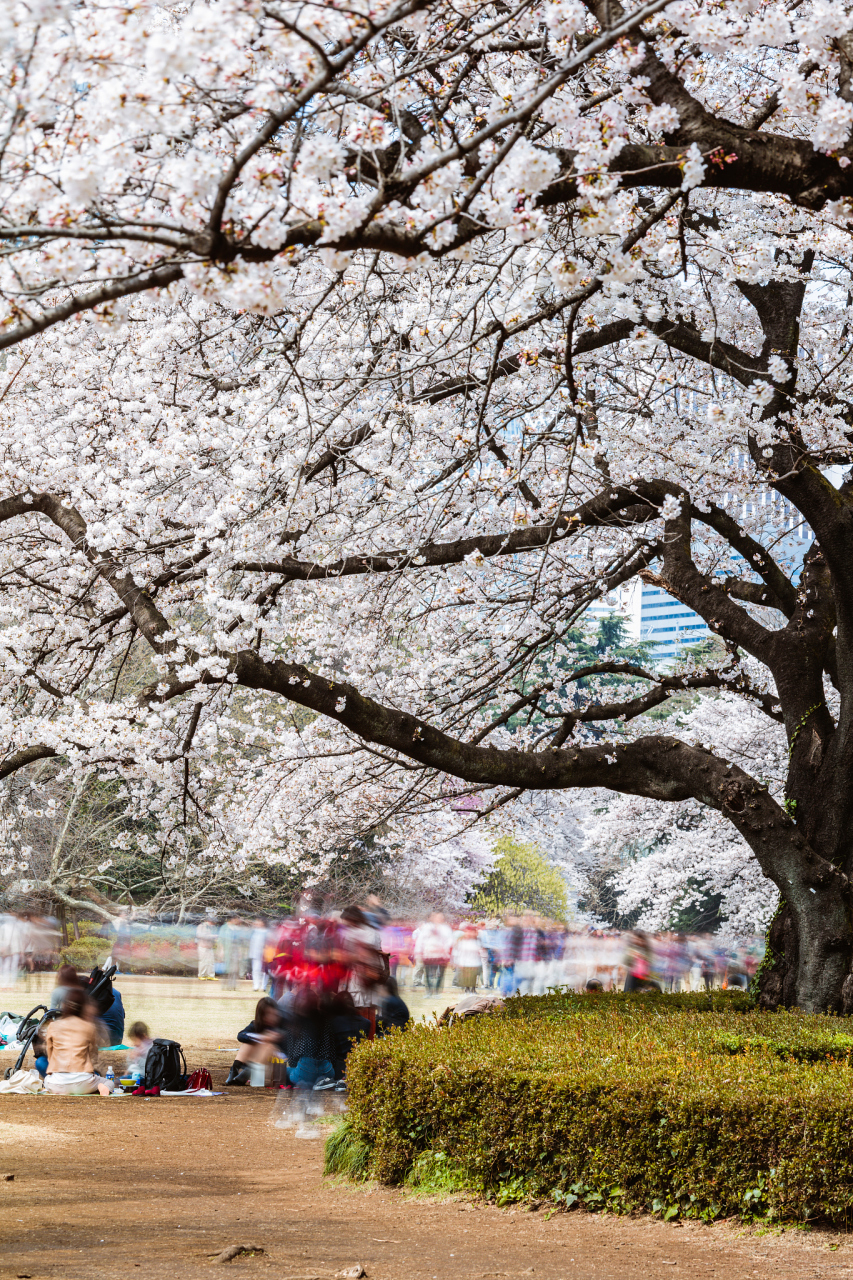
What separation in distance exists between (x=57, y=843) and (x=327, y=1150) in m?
13.8

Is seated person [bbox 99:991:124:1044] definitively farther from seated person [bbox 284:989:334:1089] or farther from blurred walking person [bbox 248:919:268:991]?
blurred walking person [bbox 248:919:268:991]

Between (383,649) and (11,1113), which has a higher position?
(383,649)

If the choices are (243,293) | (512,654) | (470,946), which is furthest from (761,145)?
(470,946)

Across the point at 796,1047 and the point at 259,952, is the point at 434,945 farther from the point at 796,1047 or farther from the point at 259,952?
the point at 796,1047

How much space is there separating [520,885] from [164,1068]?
2037cm

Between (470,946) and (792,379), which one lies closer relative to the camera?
(792,379)

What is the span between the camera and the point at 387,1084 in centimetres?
634

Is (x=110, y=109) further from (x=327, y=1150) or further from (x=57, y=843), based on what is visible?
(x=57, y=843)

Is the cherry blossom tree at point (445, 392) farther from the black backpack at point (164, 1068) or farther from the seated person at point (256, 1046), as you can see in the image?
the black backpack at point (164, 1068)

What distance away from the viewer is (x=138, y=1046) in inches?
435

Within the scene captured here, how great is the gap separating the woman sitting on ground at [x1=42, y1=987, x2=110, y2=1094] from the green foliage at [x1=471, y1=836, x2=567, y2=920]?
19796mm

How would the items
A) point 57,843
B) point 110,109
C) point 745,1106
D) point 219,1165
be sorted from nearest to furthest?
point 110,109 < point 745,1106 < point 219,1165 < point 57,843

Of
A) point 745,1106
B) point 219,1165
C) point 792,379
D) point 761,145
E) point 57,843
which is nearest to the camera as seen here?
point 761,145

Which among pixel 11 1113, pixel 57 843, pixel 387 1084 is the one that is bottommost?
pixel 11 1113
